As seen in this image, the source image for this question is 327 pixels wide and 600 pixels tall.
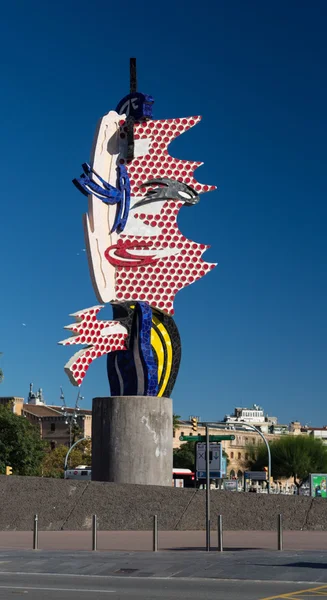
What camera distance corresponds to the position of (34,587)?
1563cm

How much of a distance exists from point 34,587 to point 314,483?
18937 mm

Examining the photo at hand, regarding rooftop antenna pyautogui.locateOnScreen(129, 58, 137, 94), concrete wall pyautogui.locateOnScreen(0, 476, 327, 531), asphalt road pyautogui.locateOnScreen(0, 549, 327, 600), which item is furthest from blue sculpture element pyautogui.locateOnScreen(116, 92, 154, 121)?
asphalt road pyautogui.locateOnScreen(0, 549, 327, 600)

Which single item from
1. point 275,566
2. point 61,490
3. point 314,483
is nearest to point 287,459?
point 314,483

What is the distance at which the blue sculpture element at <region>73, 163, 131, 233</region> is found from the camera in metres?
31.8

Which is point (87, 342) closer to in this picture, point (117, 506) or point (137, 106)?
point (117, 506)

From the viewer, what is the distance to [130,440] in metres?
30.3

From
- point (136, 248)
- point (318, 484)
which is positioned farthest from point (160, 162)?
point (318, 484)

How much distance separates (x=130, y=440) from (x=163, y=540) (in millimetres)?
6506

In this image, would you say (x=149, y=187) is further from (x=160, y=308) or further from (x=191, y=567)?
(x=191, y=567)

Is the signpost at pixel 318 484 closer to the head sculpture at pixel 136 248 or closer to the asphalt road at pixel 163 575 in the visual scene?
the head sculpture at pixel 136 248

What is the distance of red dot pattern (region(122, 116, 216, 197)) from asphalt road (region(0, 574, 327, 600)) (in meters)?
Answer: 17.5

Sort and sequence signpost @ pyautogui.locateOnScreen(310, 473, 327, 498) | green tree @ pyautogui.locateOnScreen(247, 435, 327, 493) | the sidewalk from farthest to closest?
green tree @ pyautogui.locateOnScreen(247, 435, 327, 493) → signpost @ pyautogui.locateOnScreen(310, 473, 327, 498) → the sidewalk

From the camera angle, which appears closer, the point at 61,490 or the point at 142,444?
the point at 61,490

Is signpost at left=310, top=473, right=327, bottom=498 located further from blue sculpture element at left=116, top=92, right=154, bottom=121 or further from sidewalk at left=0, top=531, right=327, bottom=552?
blue sculpture element at left=116, top=92, right=154, bottom=121
